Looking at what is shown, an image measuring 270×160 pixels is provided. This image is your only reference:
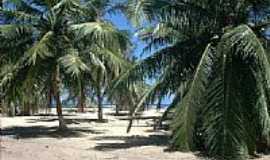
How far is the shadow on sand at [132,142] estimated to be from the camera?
53.4 feet

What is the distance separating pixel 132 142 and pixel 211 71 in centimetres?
429

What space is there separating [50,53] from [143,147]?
633cm

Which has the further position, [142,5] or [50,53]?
[50,53]

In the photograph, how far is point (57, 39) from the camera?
2117 centimetres

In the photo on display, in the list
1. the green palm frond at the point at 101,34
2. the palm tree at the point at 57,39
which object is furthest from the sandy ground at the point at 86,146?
the green palm frond at the point at 101,34

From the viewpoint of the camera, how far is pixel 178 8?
15766 millimetres

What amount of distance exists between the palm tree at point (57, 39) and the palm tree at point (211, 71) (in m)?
3.88

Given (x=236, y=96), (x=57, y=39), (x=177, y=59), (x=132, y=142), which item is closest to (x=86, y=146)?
(x=132, y=142)

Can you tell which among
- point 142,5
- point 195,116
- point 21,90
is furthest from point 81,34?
point 195,116

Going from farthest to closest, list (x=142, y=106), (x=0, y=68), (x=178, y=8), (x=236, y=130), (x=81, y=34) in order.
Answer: (x=0, y=68), (x=81, y=34), (x=142, y=106), (x=178, y=8), (x=236, y=130)

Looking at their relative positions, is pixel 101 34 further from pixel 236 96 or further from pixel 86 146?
pixel 236 96

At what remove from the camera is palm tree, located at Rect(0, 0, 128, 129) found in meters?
20.5

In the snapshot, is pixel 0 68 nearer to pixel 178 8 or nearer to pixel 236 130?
pixel 178 8

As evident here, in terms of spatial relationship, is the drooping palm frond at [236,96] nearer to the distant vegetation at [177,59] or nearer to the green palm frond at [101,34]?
the distant vegetation at [177,59]
